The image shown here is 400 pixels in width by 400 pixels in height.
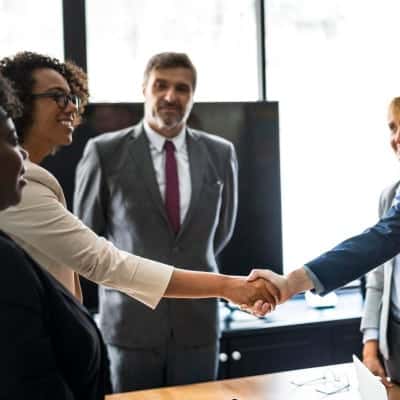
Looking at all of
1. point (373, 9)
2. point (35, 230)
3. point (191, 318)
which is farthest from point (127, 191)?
point (373, 9)

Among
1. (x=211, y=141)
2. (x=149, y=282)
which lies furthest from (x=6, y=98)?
(x=211, y=141)

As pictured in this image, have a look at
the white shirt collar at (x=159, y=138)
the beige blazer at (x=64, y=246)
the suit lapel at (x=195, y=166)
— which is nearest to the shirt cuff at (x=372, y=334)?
the beige blazer at (x=64, y=246)

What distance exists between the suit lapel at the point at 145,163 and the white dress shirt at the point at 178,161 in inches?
1.2

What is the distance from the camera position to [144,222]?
3010mm

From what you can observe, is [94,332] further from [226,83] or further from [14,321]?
[226,83]

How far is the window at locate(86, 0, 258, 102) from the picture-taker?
3.86 m

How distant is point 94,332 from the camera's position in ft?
4.95

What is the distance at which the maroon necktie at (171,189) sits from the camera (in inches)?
121

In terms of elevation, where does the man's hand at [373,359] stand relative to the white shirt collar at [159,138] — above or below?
below

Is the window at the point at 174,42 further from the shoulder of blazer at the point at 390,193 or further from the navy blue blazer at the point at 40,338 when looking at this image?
the navy blue blazer at the point at 40,338

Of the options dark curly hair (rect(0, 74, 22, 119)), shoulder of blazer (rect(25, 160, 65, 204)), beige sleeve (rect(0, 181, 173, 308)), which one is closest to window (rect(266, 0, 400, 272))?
beige sleeve (rect(0, 181, 173, 308))

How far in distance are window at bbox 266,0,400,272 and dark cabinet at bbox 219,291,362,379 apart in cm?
56

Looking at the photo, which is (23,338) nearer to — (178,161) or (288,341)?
(178,161)

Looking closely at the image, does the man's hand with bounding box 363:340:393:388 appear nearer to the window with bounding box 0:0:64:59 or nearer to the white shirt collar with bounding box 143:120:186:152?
the white shirt collar with bounding box 143:120:186:152
